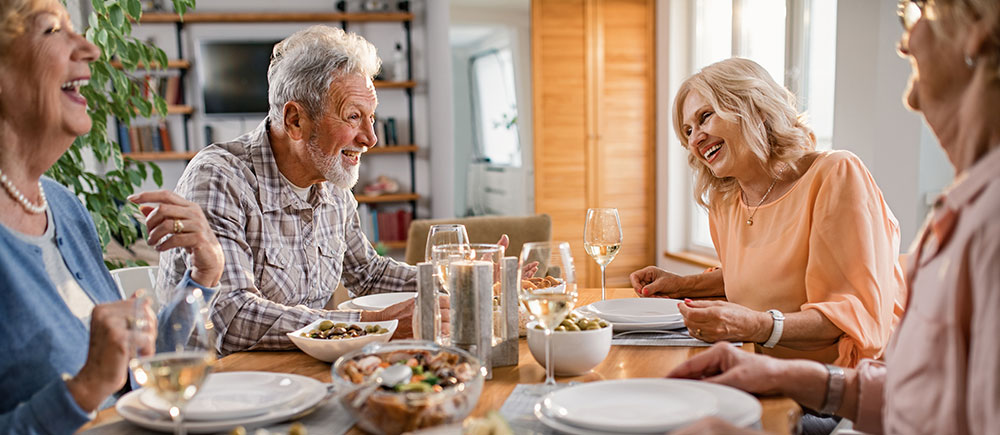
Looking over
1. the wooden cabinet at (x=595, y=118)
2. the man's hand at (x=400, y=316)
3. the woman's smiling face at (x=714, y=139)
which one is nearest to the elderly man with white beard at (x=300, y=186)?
the man's hand at (x=400, y=316)

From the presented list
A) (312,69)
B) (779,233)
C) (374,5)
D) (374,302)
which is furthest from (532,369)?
(374,5)

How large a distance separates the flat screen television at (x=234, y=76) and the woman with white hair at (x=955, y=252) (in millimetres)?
5565

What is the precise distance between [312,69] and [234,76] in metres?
4.30

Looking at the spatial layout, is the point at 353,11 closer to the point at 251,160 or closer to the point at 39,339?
the point at 251,160

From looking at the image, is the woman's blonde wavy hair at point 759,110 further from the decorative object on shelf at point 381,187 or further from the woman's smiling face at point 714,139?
the decorative object on shelf at point 381,187

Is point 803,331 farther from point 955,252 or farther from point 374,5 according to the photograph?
point 374,5

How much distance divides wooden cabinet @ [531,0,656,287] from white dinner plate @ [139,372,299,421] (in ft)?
13.8

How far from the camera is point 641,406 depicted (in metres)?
1.04

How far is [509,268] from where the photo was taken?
1.34 meters

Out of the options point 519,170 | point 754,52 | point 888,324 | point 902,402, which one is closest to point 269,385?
point 902,402

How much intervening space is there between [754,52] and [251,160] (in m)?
3.49

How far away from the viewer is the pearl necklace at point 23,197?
1.26 metres

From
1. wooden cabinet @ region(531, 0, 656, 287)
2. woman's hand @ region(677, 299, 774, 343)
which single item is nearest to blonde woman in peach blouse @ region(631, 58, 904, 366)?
woman's hand @ region(677, 299, 774, 343)

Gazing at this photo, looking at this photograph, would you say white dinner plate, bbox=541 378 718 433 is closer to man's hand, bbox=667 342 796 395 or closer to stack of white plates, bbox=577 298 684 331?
man's hand, bbox=667 342 796 395
